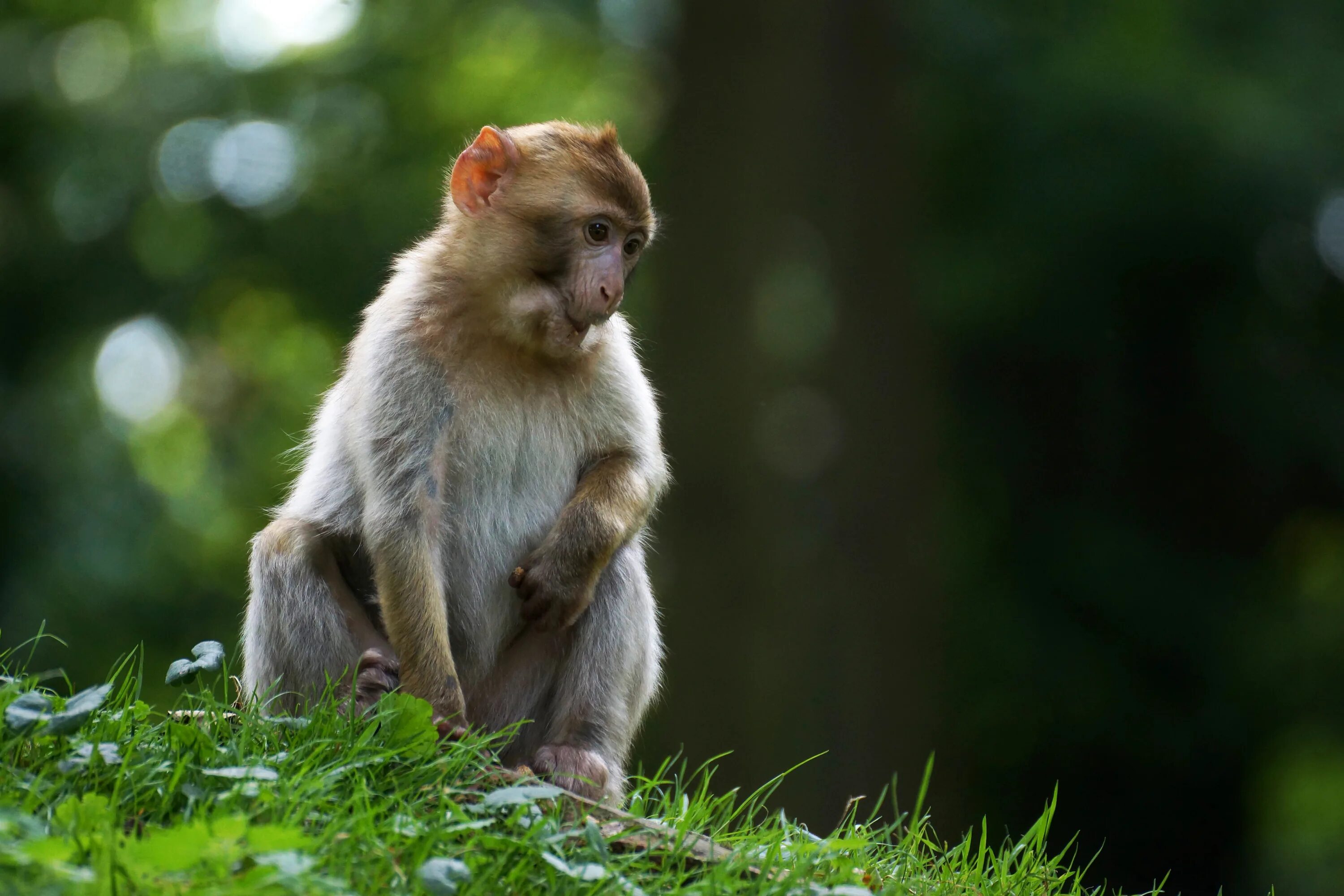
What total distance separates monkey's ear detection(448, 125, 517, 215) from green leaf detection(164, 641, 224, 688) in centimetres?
189

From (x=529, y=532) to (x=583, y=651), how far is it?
49 centimetres

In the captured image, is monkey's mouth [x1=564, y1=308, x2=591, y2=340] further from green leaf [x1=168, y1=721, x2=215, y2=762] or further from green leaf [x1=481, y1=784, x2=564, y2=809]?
green leaf [x1=168, y1=721, x2=215, y2=762]

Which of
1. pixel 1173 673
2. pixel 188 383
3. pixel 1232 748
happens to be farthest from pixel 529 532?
pixel 188 383

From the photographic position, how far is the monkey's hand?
5504mm

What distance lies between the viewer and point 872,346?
1244 centimetres

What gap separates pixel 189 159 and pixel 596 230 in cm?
1108

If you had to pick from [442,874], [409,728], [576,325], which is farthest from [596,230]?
[442,874]

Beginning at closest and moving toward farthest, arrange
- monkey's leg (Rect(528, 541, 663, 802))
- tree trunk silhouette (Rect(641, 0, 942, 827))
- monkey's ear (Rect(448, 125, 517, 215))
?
monkey's leg (Rect(528, 541, 663, 802)), monkey's ear (Rect(448, 125, 517, 215)), tree trunk silhouette (Rect(641, 0, 942, 827))

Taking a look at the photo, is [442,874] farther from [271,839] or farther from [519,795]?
[519,795]

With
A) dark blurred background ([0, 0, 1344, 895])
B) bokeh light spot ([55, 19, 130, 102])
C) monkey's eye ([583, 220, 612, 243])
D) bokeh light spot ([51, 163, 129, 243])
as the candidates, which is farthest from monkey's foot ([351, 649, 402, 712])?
bokeh light spot ([55, 19, 130, 102])

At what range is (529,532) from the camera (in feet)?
19.0

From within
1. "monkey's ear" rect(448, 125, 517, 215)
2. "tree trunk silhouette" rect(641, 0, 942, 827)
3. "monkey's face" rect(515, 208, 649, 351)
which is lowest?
"tree trunk silhouette" rect(641, 0, 942, 827)

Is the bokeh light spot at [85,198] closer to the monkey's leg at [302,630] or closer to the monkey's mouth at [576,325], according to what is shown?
the monkey's leg at [302,630]

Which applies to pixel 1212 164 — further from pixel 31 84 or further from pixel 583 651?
pixel 31 84
